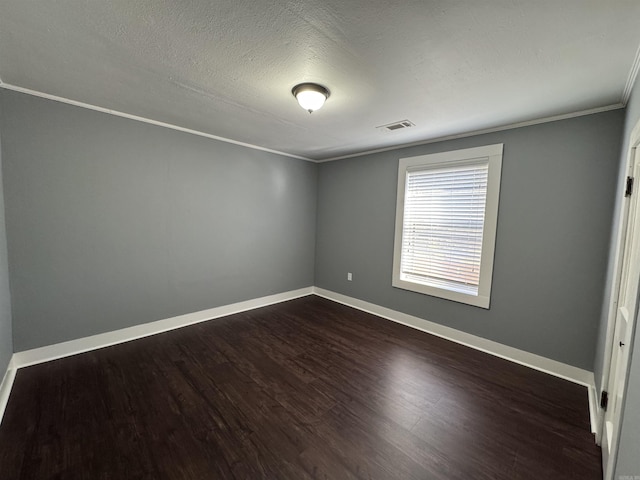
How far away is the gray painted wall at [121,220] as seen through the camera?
2.38 metres

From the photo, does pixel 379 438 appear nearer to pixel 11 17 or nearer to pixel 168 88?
pixel 168 88

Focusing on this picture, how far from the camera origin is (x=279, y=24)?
1417mm

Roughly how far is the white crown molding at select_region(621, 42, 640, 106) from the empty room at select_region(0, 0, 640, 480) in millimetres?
15

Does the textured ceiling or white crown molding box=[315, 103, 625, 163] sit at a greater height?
white crown molding box=[315, 103, 625, 163]

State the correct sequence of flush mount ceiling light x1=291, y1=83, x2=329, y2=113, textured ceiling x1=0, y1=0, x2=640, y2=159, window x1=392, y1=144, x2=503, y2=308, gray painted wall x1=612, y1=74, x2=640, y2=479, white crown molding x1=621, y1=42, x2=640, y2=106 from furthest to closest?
window x1=392, y1=144, x2=503, y2=308
flush mount ceiling light x1=291, y1=83, x2=329, y2=113
white crown molding x1=621, y1=42, x2=640, y2=106
textured ceiling x1=0, y1=0, x2=640, y2=159
gray painted wall x1=612, y1=74, x2=640, y2=479

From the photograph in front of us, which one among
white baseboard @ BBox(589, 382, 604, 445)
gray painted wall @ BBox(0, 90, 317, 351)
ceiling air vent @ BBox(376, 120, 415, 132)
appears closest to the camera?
white baseboard @ BBox(589, 382, 604, 445)

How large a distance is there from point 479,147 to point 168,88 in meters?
3.17

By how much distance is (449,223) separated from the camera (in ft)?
10.8

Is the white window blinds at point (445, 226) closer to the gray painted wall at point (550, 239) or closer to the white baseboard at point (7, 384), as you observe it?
the gray painted wall at point (550, 239)

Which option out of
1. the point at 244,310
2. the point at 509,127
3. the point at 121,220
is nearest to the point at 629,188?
the point at 509,127

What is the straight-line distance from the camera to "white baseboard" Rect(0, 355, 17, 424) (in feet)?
6.27

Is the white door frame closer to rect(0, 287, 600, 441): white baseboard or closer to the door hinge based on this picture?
the door hinge

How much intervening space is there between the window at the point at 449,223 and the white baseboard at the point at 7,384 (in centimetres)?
391

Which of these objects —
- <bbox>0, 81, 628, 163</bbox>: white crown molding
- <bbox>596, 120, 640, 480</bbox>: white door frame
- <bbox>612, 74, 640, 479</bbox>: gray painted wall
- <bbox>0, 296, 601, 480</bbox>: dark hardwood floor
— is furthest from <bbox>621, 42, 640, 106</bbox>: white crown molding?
<bbox>0, 296, 601, 480</bbox>: dark hardwood floor
